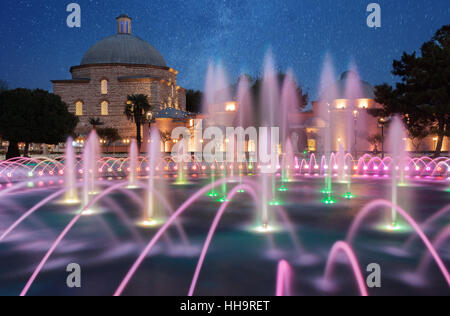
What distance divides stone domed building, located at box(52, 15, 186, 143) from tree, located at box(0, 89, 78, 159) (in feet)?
83.0

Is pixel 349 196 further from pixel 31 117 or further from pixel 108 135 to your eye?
pixel 108 135

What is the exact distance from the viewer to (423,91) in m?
28.6

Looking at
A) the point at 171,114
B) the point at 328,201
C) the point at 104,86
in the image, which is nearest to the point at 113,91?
the point at 104,86

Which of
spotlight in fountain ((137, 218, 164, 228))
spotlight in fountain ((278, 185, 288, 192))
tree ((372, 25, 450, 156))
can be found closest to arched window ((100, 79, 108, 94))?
tree ((372, 25, 450, 156))

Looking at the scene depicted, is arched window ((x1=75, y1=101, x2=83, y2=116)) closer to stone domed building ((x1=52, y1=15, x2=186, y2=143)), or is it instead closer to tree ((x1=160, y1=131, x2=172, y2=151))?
stone domed building ((x1=52, y1=15, x2=186, y2=143))

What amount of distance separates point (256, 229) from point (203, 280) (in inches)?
109

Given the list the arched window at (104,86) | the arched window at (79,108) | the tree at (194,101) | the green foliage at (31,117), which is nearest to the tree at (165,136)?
the arched window at (104,86)

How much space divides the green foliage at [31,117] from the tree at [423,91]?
2561 cm

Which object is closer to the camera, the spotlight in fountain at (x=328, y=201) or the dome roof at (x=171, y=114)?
the spotlight in fountain at (x=328, y=201)

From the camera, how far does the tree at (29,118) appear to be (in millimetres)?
26875

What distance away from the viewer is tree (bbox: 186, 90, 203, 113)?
8106cm

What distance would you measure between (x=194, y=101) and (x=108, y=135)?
33288 millimetres

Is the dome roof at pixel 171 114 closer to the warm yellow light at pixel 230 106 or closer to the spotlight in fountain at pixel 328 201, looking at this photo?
the warm yellow light at pixel 230 106

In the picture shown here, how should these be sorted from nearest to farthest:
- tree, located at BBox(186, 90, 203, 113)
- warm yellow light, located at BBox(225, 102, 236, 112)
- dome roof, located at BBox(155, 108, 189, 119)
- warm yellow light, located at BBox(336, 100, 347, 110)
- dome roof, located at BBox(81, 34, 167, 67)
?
warm yellow light, located at BBox(336, 100, 347, 110) < dome roof, located at BBox(155, 108, 189, 119) < warm yellow light, located at BBox(225, 102, 236, 112) < dome roof, located at BBox(81, 34, 167, 67) < tree, located at BBox(186, 90, 203, 113)
